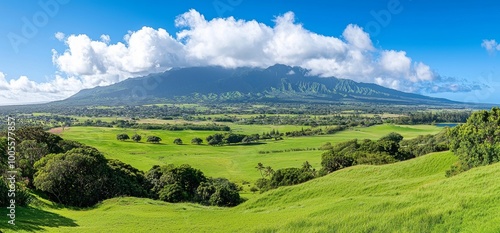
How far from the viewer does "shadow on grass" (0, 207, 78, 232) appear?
20.4 meters

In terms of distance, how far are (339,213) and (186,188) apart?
38083 millimetres

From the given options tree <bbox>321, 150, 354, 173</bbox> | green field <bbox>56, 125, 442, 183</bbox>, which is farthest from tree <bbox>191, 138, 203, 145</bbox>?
tree <bbox>321, 150, 354, 173</bbox>

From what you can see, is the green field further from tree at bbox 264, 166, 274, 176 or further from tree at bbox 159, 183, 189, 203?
tree at bbox 159, 183, 189, 203

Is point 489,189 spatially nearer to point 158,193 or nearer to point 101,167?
point 101,167

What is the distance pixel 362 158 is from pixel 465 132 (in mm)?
25967

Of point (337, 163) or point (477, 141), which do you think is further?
point (337, 163)

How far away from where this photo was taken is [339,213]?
62.1 feet

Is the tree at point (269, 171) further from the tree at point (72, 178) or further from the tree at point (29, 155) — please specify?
the tree at point (72, 178)

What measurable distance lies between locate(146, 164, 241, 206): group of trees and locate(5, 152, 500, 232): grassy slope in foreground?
15.9 meters

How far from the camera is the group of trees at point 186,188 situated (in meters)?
48.4

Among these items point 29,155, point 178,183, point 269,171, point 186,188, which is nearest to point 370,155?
point 269,171

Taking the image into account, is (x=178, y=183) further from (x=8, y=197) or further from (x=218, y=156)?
(x=218, y=156)

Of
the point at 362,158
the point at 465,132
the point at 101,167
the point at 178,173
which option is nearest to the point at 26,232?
the point at 101,167

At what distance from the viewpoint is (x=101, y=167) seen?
39656 millimetres
